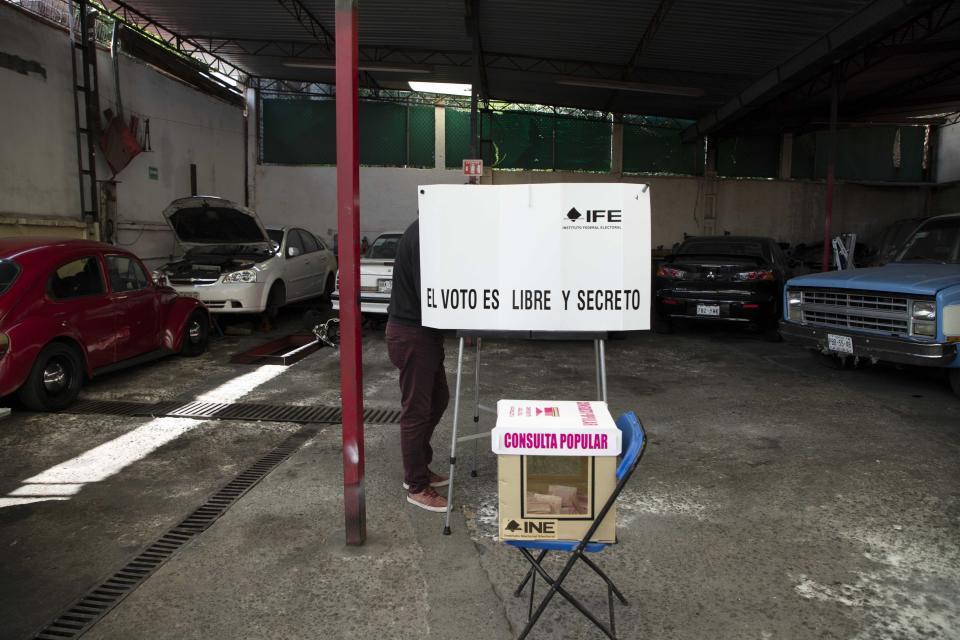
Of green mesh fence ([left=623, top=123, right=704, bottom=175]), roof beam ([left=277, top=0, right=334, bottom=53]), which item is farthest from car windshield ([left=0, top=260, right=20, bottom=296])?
green mesh fence ([left=623, top=123, right=704, bottom=175])

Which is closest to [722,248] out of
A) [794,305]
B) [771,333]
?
[771,333]

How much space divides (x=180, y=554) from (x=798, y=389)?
5792 mm

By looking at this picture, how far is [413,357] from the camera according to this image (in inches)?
135

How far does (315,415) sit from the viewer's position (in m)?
5.46

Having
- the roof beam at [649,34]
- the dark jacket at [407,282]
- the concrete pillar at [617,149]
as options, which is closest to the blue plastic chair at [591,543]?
the dark jacket at [407,282]

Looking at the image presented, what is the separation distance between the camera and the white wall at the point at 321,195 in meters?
16.2

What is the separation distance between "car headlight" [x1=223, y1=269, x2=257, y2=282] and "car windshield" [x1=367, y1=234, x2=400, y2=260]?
1811 millimetres

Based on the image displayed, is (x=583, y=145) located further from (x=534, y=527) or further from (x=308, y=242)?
(x=534, y=527)

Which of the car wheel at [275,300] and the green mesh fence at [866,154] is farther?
the green mesh fence at [866,154]

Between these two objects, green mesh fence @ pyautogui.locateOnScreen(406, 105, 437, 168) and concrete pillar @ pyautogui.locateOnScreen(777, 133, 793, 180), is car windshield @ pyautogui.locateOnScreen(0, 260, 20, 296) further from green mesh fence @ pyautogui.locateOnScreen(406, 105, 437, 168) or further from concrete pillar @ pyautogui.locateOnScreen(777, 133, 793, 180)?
concrete pillar @ pyautogui.locateOnScreen(777, 133, 793, 180)

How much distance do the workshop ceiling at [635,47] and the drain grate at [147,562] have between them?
8.59m

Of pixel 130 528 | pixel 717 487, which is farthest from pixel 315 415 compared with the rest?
pixel 717 487

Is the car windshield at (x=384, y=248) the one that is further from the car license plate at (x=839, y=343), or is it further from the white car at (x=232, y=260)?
the car license plate at (x=839, y=343)

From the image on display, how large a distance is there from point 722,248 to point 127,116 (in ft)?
34.4
